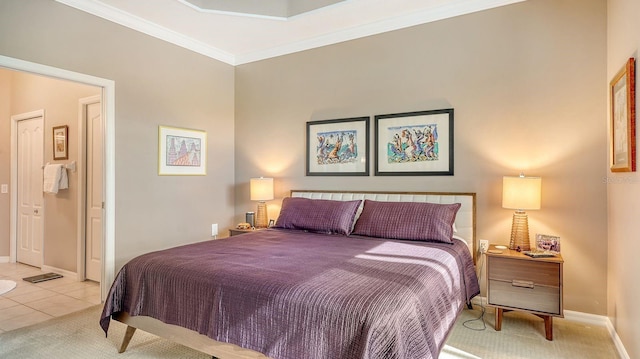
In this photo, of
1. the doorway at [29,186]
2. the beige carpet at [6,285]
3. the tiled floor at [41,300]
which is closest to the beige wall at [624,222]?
the tiled floor at [41,300]

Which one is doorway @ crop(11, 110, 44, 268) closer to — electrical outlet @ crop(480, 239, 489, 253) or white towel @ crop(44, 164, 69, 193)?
white towel @ crop(44, 164, 69, 193)

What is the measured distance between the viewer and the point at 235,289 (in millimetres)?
1830

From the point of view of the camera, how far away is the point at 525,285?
2.65 metres

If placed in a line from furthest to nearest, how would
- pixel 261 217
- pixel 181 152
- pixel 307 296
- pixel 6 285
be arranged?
pixel 261 217 < pixel 181 152 < pixel 6 285 < pixel 307 296

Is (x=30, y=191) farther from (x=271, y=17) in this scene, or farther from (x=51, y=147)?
(x=271, y=17)

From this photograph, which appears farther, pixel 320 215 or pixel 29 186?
pixel 29 186

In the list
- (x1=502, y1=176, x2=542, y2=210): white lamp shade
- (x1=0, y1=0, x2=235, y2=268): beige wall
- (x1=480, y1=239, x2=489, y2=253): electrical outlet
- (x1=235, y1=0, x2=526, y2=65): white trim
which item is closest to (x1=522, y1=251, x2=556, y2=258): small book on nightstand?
(x1=502, y1=176, x2=542, y2=210): white lamp shade

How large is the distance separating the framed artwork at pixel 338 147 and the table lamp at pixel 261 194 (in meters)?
0.51

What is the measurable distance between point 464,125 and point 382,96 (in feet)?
2.96

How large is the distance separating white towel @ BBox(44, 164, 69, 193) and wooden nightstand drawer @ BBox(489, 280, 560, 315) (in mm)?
4893

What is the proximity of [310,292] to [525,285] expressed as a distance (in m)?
1.90

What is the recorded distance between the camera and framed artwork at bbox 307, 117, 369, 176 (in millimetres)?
3873

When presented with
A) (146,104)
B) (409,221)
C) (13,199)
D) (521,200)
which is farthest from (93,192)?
(521,200)

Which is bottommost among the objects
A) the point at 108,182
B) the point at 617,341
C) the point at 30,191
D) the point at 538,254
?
the point at 617,341
